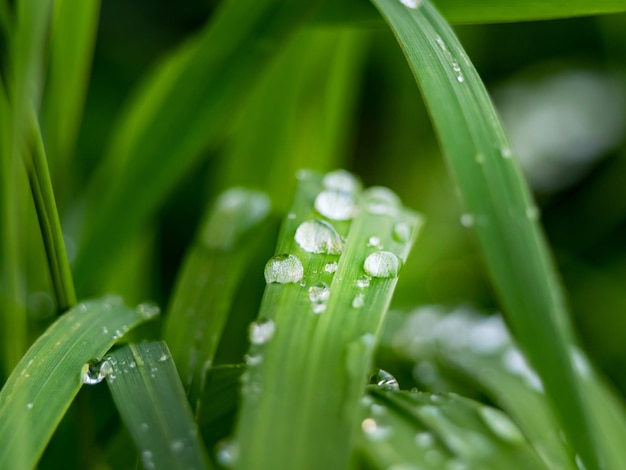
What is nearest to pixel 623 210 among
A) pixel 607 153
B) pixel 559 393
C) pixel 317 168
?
pixel 607 153

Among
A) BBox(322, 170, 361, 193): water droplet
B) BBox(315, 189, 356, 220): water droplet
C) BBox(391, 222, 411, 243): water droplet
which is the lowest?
BBox(391, 222, 411, 243): water droplet

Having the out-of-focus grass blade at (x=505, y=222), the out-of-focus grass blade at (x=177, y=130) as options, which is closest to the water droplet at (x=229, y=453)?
the out-of-focus grass blade at (x=505, y=222)

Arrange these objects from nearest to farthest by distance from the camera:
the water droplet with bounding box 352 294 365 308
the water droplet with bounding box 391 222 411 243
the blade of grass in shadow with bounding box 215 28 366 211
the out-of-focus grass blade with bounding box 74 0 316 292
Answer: the water droplet with bounding box 352 294 365 308 < the water droplet with bounding box 391 222 411 243 < the out-of-focus grass blade with bounding box 74 0 316 292 < the blade of grass in shadow with bounding box 215 28 366 211

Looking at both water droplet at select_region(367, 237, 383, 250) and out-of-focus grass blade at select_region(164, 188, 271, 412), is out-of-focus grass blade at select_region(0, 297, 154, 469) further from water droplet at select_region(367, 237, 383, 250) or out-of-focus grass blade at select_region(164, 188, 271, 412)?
water droplet at select_region(367, 237, 383, 250)

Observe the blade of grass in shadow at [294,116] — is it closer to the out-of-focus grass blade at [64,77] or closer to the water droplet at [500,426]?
the out-of-focus grass blade at [64,77]

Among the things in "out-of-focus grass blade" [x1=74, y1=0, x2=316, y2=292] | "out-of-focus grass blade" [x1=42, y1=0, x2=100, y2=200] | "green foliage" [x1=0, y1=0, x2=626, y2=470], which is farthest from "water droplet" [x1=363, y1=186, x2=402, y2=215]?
"out-of-focus grass blade" [x1=42, y1=0, x2=100, y2=200]
